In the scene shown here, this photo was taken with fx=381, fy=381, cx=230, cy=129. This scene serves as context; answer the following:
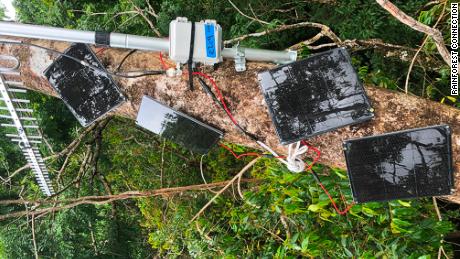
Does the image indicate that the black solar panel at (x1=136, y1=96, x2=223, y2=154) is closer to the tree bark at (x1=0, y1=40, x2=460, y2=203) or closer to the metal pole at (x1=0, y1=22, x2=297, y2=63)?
the tree bark at (x1=0, y1=40, x2=460, y2=203)

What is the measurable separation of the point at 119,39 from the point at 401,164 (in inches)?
51.0

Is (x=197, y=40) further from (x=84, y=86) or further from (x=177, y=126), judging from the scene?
(x=84, y=86)

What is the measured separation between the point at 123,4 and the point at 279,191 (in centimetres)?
203

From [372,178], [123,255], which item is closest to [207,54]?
[372,178]

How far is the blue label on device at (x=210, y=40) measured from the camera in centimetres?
152

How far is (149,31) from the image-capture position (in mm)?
3027

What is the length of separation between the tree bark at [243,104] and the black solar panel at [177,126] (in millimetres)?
58

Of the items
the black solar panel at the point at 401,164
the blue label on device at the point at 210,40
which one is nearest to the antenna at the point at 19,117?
the blue label on device at the point at 210,40

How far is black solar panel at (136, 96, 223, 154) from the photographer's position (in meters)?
1.74

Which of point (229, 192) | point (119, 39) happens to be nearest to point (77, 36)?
point (119, 39)

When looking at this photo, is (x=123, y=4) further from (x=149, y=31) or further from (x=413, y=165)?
(x=413, y=165)

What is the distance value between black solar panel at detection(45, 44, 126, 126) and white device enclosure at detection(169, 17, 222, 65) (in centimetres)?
45

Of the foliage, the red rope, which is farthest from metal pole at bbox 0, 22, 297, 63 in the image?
the foliage

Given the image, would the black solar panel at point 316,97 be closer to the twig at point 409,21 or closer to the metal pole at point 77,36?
the twig at point 409,21
